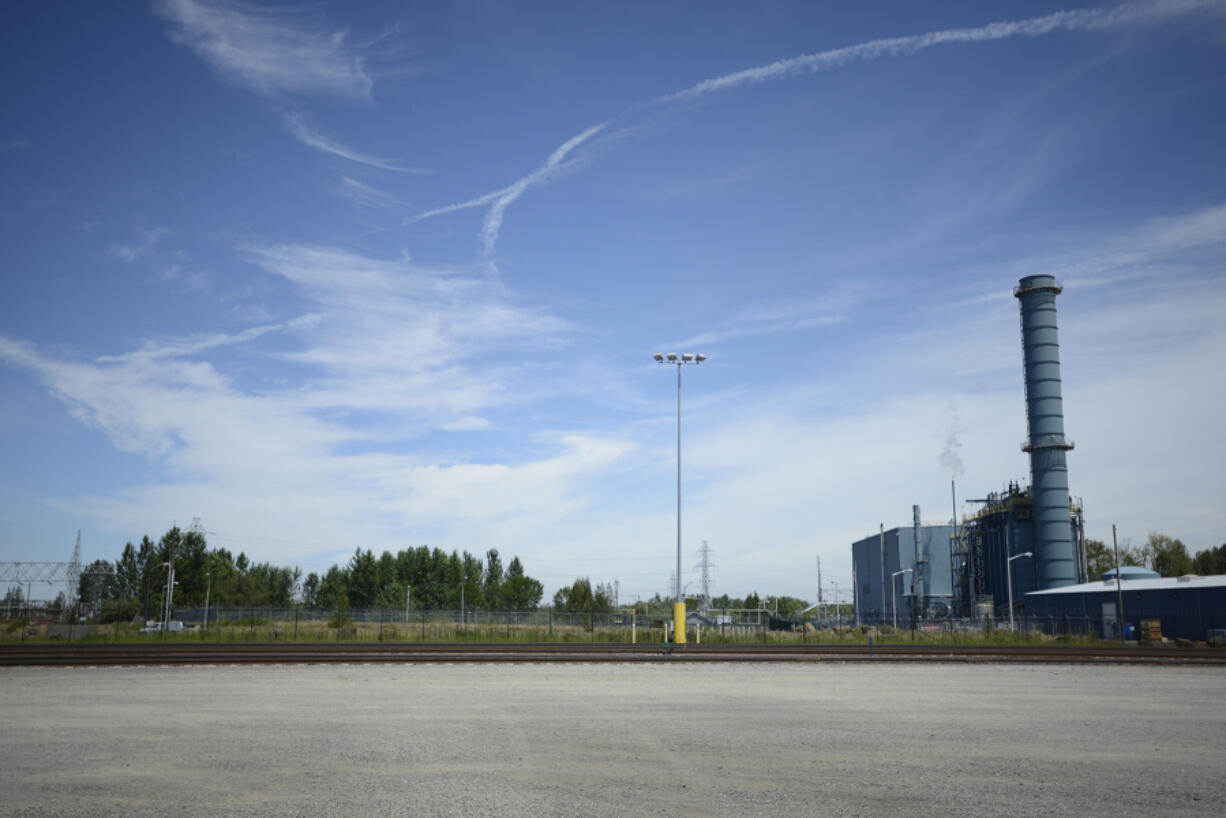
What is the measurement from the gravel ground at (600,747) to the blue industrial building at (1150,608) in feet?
133

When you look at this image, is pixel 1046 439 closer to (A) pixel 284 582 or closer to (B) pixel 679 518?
(B) pixel 679 518

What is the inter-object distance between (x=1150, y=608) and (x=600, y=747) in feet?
206

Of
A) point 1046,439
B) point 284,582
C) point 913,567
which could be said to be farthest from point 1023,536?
point 284,582

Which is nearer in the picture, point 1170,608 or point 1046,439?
point 1170,608

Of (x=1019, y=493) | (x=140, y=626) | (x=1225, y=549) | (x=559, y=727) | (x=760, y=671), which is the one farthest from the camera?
(x=1225, y=549)

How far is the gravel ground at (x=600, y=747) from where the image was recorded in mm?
8508

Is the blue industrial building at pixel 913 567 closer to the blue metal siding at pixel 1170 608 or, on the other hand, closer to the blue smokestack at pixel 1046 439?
the blue smokestack at pixel 1046 439

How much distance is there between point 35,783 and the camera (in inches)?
365

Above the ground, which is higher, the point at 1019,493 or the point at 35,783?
the point at 1019,493

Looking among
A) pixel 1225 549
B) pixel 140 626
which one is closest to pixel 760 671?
pixel 140 626

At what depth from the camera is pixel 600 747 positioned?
11.6 metres

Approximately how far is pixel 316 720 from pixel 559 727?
420 cm

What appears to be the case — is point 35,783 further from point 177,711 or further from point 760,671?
point 760,671

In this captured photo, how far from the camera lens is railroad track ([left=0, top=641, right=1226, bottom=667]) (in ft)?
84.7
